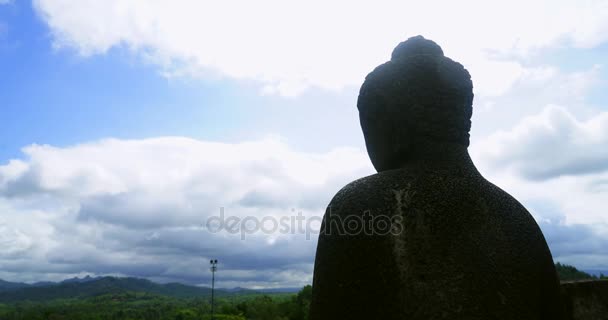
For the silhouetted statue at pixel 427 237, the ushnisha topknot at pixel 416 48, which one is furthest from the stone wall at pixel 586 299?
the ushnisha topknot at pixel 416 48

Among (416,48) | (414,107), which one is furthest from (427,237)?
(416,48)

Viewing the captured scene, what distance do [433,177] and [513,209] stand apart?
0.70 metres

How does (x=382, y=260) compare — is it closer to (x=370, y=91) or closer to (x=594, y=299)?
(x=370, y=91)

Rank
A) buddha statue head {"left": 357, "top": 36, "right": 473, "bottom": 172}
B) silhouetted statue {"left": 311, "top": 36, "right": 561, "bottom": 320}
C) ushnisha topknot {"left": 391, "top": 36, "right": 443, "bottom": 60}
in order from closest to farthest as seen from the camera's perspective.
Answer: silhouetted statue {"left": 311, "top": 36, "right": 561, "bottom": 320} → buddha statue head {"left": 357, "top": 36, "right": 473, "bottom": 172} → ushnisha topknot {"left": 391, "top": 36, "right": 443, "bottom": 60}

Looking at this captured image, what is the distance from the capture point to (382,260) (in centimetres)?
320

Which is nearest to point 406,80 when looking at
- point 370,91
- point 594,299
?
point 370,91

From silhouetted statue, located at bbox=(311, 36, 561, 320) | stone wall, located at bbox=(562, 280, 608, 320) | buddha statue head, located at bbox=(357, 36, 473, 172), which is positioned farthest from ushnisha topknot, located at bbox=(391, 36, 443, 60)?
stone wall, located at bbox=(562, 280, 608, 320)

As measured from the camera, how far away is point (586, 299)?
411 centimetres

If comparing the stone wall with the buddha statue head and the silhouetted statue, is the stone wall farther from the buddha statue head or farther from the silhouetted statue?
the buddha statue head

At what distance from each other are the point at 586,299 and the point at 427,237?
196cm

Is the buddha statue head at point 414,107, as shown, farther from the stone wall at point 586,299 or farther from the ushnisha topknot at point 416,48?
the stone wall at point 586,299

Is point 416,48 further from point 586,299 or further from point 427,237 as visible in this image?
point 586,299

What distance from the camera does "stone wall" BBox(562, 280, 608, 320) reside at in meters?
3.98

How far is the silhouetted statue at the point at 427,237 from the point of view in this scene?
3.13 m
